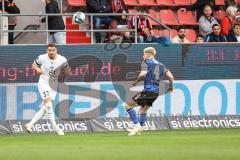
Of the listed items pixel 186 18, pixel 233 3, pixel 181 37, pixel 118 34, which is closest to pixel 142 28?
pixel 118 34

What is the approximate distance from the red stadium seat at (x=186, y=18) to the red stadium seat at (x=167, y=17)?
18 cm

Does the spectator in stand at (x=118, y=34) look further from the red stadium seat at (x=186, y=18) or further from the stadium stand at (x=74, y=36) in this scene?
the red stadium seat at (x=186, y=18)

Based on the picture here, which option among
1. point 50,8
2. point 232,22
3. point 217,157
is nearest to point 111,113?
point 50,8

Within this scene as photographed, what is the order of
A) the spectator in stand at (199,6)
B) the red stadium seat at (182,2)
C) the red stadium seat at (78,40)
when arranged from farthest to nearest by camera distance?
the red stadium seat at (182,2), the spectator in stand at (199,6), the red stadium seat at (78,40)

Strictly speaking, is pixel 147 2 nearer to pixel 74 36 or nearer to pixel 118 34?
pixel 118 34

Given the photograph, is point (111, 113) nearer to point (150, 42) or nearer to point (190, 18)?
point (150, 42)

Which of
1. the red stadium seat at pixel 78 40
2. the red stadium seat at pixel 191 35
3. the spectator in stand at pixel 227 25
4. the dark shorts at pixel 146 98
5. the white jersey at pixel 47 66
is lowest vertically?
the dark shorts at pixel 146 98

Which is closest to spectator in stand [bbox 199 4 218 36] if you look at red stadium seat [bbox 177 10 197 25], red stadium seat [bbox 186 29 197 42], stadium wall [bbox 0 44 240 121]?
red stadium seat [bbox 186 29 197 42]

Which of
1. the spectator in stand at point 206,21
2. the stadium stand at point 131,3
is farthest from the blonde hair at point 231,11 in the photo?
the stadium stand at point 131,3

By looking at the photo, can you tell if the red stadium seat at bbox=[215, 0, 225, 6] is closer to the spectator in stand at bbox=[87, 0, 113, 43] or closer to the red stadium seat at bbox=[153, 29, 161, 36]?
the red stadium seat at bbox=[153, 29, 161, 36]

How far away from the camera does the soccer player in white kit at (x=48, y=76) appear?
19.1 m

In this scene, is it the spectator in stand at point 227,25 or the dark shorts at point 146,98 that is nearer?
the dark shorts at point 146,98

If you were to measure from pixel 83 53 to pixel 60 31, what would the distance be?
34.5 inches

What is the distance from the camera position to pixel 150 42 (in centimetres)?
2277
